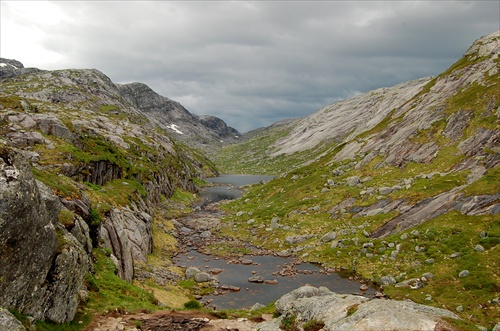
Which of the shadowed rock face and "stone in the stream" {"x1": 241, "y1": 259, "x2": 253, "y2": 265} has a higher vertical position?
the shadowed rock face

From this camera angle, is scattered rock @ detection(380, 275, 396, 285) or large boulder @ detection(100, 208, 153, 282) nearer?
large boulder @ detection(100, 208, 153, 282)

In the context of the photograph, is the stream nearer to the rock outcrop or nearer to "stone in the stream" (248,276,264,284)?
"stone in the stream" (248,276,264,284)

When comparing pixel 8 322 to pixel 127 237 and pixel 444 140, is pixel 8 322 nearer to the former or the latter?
pixel 127 237

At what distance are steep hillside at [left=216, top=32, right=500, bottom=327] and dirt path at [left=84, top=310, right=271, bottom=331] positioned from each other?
2018 centimetres

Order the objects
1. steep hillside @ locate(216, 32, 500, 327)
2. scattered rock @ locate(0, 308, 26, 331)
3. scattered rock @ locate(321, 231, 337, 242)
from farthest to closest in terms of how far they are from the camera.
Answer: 1. scattered rock @ locate(321, 231, 337, 242)
2. steep hillside @ locate(216, 32, 500, 327)
3. scattered rock @ locate(0, 308, 26, 331)

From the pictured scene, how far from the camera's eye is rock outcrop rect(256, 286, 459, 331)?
17.2 m

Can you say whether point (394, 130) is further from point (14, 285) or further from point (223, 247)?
point (14, 285)

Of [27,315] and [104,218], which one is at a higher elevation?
[104,218]

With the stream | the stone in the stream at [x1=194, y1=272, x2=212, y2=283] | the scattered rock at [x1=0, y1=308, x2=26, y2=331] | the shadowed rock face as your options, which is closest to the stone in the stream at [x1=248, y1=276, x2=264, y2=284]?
the stream

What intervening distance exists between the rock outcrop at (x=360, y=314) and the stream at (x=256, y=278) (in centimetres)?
1420

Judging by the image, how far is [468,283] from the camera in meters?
33.9

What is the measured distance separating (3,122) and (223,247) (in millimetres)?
45121

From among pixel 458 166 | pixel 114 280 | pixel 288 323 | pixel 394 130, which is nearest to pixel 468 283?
pixel 288 323

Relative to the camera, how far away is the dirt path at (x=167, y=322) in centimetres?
2269
